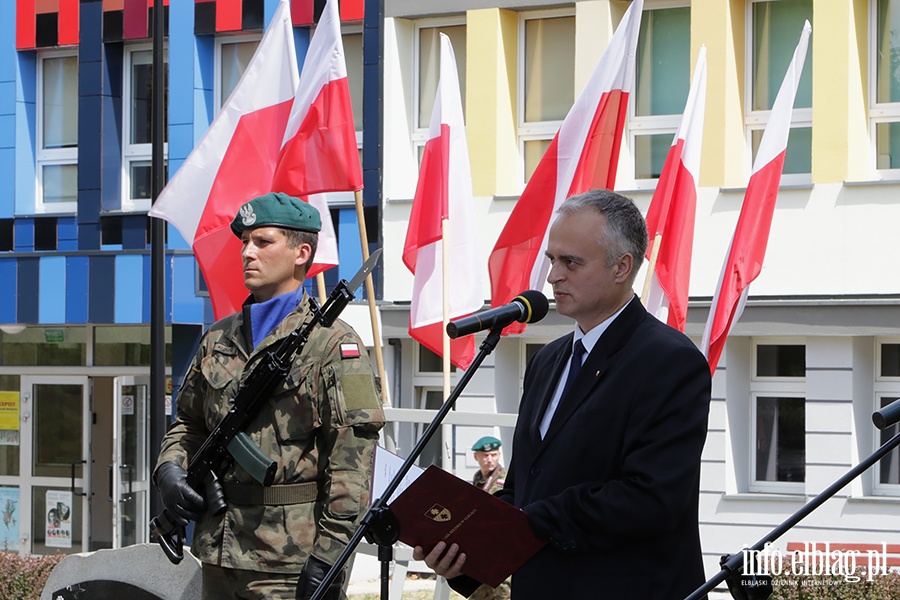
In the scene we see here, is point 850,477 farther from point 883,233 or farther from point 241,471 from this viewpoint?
point 883,233

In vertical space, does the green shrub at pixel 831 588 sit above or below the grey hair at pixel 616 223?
below

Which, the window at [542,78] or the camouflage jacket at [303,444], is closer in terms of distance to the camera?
the camouflage jacket at [303,444]

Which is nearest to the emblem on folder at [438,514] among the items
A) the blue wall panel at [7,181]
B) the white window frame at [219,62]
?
the white window frame at [219,62]

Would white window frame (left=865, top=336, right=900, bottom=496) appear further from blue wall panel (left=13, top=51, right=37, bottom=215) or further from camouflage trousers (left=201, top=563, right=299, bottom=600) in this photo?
blue wall panel (left=13, top=51, right=37, bottom=215)

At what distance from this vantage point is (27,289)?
56.8 feet

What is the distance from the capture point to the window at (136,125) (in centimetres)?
1780

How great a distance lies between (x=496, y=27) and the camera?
15.4m

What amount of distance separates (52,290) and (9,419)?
7.98 ft

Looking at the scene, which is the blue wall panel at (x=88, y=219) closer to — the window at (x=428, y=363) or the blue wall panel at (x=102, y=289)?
the blue wall panel at (x=102, y=289)

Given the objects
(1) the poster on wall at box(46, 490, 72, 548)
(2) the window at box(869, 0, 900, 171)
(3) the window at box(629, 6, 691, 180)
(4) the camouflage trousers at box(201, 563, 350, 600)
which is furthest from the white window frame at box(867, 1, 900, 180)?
(1) the poster on wall at box(46, 490, 72, 548)

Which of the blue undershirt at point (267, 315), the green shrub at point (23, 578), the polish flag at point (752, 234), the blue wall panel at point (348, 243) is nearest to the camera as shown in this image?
the blue undershirt at point (267, 315)

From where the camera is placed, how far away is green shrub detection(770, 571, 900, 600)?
929 centimetres

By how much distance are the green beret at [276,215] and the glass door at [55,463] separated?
13048 millimetres

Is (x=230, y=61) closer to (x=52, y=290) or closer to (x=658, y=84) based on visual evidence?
(x=52, y=290)
